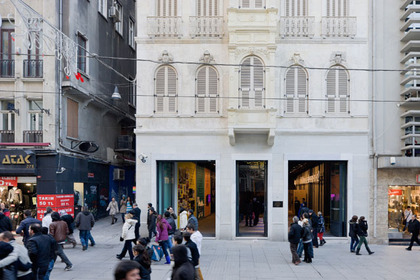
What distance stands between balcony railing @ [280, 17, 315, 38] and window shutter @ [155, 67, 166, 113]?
561 cm

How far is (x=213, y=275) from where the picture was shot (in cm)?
1221

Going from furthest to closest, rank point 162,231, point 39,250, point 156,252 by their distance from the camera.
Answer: point 156,252
point 162,231
point 39,250

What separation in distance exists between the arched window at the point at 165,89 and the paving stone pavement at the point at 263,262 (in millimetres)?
6108

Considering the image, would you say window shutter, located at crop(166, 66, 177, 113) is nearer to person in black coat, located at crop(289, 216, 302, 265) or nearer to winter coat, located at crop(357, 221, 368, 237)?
person in black coat, located at crop(289, 216, 302, 265)

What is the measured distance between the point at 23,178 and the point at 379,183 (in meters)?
16.6

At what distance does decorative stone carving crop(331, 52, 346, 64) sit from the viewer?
18250 mm

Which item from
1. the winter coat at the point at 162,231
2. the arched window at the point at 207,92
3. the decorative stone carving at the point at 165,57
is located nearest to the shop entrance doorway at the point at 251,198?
the arched window at the point at 207,92

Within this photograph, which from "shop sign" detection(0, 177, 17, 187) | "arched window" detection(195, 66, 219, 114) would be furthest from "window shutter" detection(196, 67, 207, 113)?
"shop sign" detection(0, 177, 17, 187)

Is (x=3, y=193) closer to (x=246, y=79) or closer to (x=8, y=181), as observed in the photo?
(x=8, y=181)

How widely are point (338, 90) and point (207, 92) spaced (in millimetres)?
5813

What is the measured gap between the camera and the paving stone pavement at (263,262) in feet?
40.2

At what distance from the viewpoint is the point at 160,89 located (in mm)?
18672

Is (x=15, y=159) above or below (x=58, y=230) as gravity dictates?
above

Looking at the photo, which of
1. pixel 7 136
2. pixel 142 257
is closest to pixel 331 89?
pixel 142 257
